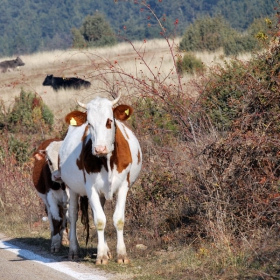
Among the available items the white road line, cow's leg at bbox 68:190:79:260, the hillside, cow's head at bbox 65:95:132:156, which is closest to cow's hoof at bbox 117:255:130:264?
the white road line

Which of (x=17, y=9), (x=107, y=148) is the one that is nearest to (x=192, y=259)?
(x=107, y=148)

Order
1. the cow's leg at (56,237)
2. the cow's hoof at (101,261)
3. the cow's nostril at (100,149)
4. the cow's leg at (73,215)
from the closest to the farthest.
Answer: the cow's nostril at (100,149) → the cow's hoof at (101,261) → the cow's leg at (73,215) → the cow's leg at (56,237)

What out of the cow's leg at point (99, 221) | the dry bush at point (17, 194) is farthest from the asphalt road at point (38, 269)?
the dry bush at point (17, 194)

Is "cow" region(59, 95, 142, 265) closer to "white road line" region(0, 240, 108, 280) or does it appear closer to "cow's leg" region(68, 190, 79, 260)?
"cow's leg" region(68, 190, 79, 260)

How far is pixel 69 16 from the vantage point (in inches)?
7224

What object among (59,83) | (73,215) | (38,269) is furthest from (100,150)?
(59,83)

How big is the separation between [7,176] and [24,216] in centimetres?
179

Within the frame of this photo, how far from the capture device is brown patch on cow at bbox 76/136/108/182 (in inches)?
381

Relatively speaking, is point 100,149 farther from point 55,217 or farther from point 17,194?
point 17,194

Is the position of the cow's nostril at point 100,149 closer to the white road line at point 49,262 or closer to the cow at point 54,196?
the white road line at point 49,262

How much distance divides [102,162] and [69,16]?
177m

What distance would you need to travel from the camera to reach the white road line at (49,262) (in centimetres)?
893

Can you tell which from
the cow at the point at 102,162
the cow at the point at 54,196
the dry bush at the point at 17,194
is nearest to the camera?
the cow at the point at 102,162

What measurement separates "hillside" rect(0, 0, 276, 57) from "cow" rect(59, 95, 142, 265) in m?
103
